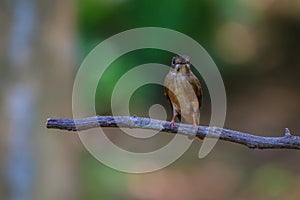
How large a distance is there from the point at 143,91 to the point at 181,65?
539 centimetres

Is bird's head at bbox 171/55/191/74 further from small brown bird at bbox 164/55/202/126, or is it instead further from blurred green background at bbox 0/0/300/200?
blurred green background at bbox 0/0/300/200

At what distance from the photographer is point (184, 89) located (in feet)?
3.81

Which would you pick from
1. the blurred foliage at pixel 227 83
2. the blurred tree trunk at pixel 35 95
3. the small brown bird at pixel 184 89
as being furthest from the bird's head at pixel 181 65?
the blurred foliage at pixel 227 83

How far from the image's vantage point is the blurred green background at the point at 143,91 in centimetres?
234

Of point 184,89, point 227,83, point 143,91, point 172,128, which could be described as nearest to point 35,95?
point 184,89

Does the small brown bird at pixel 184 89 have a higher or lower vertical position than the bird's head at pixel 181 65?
lower

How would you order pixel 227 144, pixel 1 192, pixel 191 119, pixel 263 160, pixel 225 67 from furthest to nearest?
1. pixel 225 67
2. pixel 227 144
3. pixel 263 160
4. pixel 1 192
5. pixel 191 119

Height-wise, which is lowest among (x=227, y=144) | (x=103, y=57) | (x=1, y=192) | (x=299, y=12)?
(x=1, y=192)

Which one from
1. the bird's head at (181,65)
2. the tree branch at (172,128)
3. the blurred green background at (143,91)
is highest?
the blurred green background at (143,91)

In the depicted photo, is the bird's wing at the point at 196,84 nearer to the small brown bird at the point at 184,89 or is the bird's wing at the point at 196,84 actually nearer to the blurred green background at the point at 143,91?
the small brown bird at the point at 184,89

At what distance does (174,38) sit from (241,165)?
59.7 inches

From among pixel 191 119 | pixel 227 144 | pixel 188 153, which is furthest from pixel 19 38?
pixel 227 144

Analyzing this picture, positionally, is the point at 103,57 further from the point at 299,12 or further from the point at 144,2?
the point at 299,12

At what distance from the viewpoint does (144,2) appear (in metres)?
5.68
